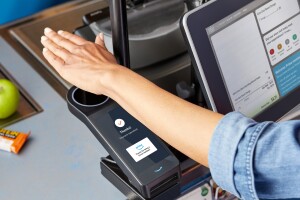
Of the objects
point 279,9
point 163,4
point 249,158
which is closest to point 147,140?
point 249,158

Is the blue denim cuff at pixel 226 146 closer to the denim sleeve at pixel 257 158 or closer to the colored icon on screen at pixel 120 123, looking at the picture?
the denim sleeve at pixel 257 158

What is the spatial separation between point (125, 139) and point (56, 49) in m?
0.23

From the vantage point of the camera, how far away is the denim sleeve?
70cm

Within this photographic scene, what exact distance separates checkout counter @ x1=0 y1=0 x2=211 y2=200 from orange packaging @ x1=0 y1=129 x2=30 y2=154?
13 millimetres

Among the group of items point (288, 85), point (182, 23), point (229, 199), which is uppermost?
point (182, 23)

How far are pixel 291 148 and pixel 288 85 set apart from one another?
1.21 feet

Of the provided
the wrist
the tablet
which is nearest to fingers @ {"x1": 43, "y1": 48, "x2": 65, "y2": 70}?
the wrist

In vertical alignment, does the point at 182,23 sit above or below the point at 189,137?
above

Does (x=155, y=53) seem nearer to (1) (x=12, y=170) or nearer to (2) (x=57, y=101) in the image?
(2) (x=57, y=101)

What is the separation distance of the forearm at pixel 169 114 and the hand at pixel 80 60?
4 cm

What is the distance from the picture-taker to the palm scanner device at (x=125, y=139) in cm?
87

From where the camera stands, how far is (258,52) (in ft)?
3.14

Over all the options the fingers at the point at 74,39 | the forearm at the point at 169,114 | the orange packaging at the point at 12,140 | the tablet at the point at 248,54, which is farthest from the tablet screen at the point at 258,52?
the orange packaging at the point at 12,140

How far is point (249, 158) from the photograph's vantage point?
27.9 inches
